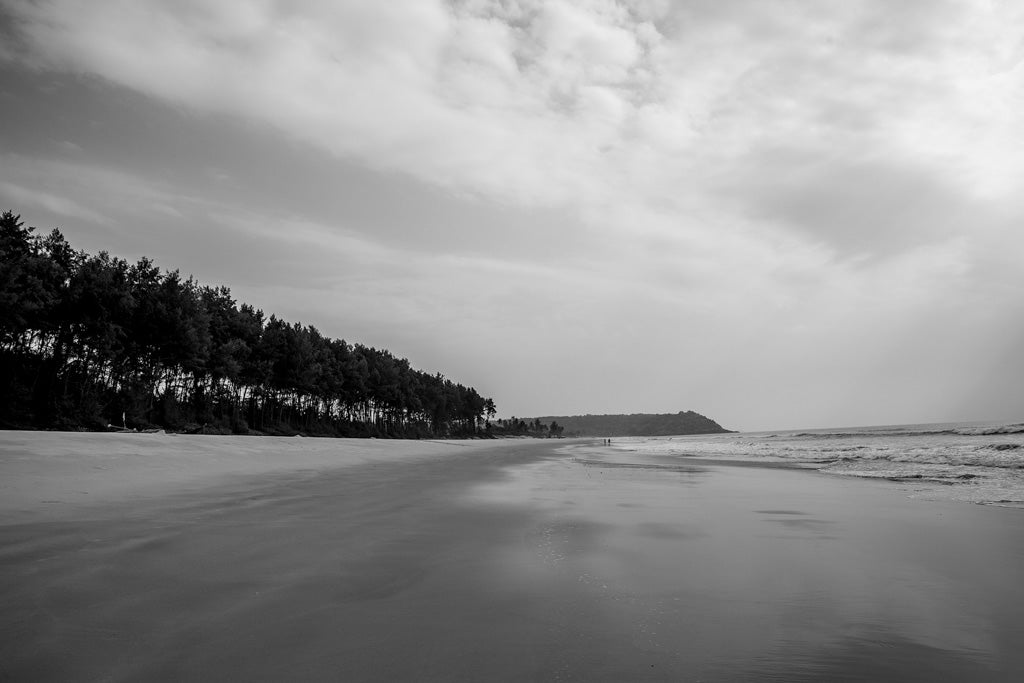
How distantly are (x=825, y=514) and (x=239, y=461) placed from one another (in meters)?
15.4

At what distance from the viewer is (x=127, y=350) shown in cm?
4041

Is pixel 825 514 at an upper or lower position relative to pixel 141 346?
lower

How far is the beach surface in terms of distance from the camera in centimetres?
277

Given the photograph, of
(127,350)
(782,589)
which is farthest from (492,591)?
(127,350)

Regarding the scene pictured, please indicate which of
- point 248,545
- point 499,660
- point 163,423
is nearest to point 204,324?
point 163,423

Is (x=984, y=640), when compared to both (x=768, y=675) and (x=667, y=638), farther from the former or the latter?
(x=667, y=638)

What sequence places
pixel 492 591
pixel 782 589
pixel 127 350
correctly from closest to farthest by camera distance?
1. pixel 492 591
2. pixel 782 589
3. pixel 127 350

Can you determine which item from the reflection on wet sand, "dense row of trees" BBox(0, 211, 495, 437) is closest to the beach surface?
the reflection on wet sand

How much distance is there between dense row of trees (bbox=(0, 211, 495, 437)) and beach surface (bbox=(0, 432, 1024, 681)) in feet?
105

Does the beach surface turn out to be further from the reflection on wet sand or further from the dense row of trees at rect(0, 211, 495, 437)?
the dense row of trees at rect(0, 211, 495, 437)

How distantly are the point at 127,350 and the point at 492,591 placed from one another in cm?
4653

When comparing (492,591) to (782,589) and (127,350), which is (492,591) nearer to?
(782,589)

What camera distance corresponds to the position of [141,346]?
136ft

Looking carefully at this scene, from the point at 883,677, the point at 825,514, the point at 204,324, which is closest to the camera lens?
the point at 883,677
